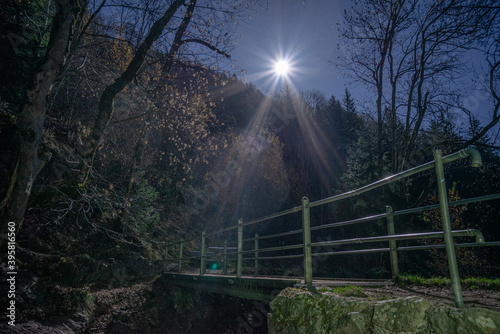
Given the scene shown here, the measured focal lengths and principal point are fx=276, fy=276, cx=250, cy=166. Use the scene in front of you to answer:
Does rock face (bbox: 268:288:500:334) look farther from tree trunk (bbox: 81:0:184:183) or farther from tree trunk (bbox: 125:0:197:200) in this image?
tree trunk (bbox: 125:0:197:200)

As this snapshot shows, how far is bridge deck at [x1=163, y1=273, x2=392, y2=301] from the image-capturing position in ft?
12.5

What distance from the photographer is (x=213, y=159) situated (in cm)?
2536

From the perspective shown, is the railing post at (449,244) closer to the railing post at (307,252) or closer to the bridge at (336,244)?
the bridge at (336,244)

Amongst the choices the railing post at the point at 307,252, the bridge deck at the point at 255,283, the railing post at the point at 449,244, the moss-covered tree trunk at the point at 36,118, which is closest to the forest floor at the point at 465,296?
the railing post at the point at 449,244

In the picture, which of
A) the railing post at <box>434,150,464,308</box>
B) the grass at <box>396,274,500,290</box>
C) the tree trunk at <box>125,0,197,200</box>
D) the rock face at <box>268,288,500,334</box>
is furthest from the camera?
the tree trunk at <box>125,0,197,200</box>

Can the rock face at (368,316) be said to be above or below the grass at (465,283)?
below

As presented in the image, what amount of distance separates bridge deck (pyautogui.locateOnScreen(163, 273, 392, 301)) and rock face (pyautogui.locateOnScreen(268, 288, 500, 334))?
18.4 inches

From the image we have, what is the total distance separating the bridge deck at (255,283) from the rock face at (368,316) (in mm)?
467

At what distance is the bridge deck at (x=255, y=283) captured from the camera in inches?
150

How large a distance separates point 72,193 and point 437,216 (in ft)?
79.0

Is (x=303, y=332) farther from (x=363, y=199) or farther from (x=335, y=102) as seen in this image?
(x=335, y=102)

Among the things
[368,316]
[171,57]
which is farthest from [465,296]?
[171,57]

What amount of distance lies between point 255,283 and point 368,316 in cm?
276

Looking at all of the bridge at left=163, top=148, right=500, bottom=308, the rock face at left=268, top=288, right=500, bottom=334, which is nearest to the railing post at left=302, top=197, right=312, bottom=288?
the bridge at left=163, top=148, right=500, bottom=308
